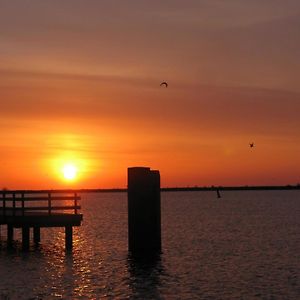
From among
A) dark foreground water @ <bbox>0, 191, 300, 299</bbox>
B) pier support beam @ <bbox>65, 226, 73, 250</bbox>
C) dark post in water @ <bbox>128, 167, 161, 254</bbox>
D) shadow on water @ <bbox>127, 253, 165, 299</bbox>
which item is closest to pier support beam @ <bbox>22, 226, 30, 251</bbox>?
dark foreground water @ <bbox>0, 191, 300, 299</bbox>

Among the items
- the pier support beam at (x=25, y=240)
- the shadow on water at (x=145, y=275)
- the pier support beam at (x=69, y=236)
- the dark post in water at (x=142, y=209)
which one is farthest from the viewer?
the pier support beam at (x=25, y=240)

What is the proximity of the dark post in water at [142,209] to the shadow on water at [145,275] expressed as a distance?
645mm

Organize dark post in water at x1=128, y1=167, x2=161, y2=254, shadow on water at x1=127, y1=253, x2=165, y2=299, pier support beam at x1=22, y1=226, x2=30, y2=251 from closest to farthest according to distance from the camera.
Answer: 1. shadow on water at x1=127, y1=253, x2=165, y2=299
2. dark post in water at x1=128, y1=167, x2=161, y2=254
3. pier support beam at x1=22, y1=226, x2=30, y2=251

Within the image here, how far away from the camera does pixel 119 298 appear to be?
2333 centimetres

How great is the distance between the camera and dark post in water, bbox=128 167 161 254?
32094 millimetres

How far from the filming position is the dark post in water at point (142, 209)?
32.1 m

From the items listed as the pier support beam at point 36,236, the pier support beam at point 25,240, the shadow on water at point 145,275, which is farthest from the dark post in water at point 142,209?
the pier support beam at point 36,236

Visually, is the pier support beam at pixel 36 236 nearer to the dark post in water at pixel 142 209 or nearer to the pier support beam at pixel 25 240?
the pier support beam at pixel 25 240

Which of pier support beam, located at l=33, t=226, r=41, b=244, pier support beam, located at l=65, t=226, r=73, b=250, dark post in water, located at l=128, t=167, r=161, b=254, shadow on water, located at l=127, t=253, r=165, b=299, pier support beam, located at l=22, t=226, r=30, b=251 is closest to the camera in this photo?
shadow on water, located at l=127, t=253, r=165, b=299

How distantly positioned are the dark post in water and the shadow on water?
645 millimetres

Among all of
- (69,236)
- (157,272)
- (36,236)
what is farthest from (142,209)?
(36,236)

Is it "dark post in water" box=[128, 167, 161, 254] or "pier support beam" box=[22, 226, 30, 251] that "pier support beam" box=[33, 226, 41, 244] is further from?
"dark post in water" box=[128, 167, 161, 254]

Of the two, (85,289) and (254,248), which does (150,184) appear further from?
(254,248)

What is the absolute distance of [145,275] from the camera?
94.0 feet
